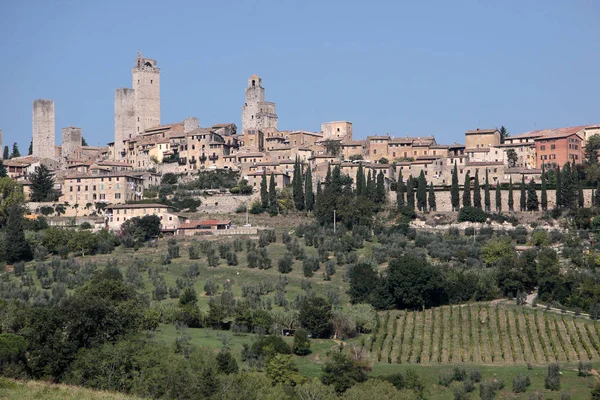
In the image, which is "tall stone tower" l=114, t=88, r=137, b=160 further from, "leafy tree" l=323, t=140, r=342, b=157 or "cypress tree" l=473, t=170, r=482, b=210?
"cypress tree" l=473, t=170, r=482, b=210

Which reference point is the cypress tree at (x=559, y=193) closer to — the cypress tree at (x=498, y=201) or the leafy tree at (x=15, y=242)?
the cypress tree at (x=498, y=201)

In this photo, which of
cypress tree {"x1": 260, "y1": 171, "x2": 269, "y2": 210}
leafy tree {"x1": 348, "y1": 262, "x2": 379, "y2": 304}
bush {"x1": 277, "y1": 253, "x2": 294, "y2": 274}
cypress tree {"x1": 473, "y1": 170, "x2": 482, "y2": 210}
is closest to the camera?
leafy tree {"x1": 348, "y1": 262, "x2": 379, "y2": 304}

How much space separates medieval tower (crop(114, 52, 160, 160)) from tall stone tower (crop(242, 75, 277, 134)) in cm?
838

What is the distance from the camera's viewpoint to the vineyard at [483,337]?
48406mm

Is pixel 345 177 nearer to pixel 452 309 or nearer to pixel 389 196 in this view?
pixel 389 196

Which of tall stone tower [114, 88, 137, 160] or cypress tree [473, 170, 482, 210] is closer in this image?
cypress tree [473, 170, 482, 210]

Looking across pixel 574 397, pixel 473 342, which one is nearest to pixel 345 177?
pixel 473 342

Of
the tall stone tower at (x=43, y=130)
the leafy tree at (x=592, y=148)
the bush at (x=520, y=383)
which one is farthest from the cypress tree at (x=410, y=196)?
the tall stone tower at (x=43, y=130)

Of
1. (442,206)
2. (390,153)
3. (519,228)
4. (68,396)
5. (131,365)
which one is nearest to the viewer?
(68,396)

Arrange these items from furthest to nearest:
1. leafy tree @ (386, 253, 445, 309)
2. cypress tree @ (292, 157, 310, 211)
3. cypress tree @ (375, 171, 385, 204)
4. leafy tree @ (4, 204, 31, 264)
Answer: cypress tree @ (292, 157, 310, 211) → cypress tree @ (375, 171, 385, 204) → leafy tree @ (4, 204, 31, 264) → leafy tree @ (386, 253, 445, 309)

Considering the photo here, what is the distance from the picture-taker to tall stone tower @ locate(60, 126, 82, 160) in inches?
4213

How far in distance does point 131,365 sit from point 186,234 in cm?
3412

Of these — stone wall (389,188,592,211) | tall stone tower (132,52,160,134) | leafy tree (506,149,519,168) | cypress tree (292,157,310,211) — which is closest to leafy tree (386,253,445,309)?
stone wall (389,188,592,211)

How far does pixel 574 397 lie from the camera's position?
42750mm
